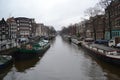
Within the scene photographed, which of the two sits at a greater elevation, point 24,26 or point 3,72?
point 24,26

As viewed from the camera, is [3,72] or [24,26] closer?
[3,72]

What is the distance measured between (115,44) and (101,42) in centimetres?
1457

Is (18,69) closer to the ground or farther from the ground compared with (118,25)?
closer to the ground

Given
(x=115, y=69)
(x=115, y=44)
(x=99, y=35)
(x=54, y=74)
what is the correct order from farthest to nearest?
(x=99, y=35) → (x=115, y=44) → (x=115, y=69) → (x=54, y=74)

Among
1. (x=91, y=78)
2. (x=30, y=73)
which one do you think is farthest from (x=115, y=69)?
(x=30, y=73)

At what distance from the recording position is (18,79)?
24.9 metres

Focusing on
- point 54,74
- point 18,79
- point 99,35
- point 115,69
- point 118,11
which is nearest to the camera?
point 18,79

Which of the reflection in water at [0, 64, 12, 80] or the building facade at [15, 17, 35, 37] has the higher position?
the building facade at [15, 17, 35, 37]

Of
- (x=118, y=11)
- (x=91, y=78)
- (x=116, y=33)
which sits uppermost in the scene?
(x=118, y=11)

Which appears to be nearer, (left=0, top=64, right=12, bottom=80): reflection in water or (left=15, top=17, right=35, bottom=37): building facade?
(left=0, top=64, right=12, bottom=80): reflection in water

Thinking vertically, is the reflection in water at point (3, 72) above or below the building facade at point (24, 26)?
below

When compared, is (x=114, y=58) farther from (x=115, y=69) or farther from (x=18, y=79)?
(x=18, y=79)

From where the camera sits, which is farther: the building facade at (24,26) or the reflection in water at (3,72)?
the building facade at (24,26)

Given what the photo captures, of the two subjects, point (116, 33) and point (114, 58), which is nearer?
point (114, 58)
